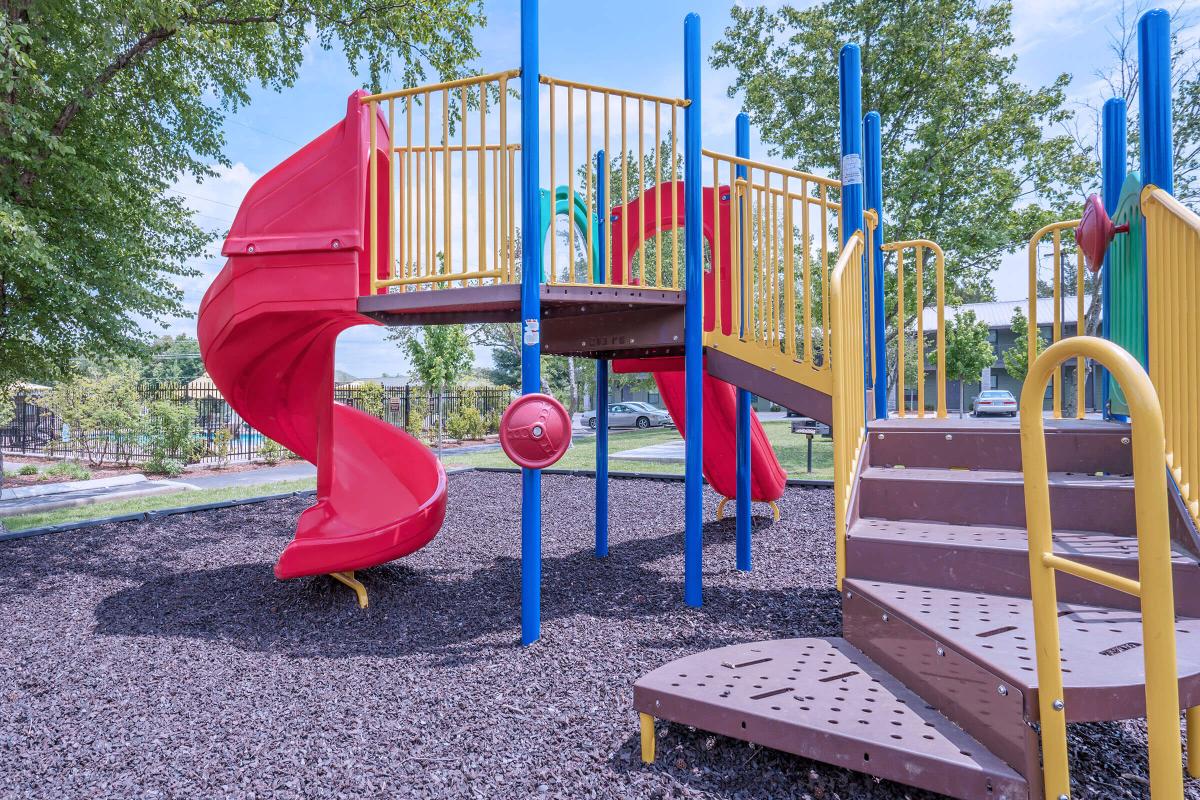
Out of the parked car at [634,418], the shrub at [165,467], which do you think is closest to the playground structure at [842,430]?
the shrub at [165,467]

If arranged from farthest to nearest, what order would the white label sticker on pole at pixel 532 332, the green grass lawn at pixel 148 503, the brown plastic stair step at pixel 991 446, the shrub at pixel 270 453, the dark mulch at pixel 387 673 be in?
the shrub at pixel 270 453
the green grass lawn at pixel 148 503
the white label sticker on pole at pixel 532 332
the brown plastic stair step at pixel 991 446
the dark mulch at pixel 387 673

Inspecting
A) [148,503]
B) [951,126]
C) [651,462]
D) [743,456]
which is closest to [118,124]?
[148,503]

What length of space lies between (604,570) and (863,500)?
239 centimetres

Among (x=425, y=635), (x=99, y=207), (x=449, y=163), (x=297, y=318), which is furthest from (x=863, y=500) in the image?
(x=99, y=207)

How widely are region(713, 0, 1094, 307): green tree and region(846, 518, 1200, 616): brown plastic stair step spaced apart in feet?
35.6

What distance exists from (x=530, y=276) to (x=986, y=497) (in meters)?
2.45

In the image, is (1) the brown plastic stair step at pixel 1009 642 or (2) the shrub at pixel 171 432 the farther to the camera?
(2) the shrub at pixel 171 432

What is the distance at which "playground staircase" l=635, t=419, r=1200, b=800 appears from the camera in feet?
5.79

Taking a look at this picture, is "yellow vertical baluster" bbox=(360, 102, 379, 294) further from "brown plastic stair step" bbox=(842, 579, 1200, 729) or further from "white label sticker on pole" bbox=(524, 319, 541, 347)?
"brown plastic stair step" bbox=(842, 579, 1200, 729)

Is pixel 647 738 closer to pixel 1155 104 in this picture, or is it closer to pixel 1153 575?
pixel 1153 575

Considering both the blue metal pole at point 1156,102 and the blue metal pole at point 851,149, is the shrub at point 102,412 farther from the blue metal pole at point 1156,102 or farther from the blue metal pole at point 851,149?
the blue metal pole at point 1156,102

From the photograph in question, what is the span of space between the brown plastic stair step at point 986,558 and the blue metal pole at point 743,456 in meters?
2.13

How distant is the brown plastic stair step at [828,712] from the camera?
1762 mm

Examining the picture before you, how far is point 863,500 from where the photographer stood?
3188 millimetres
